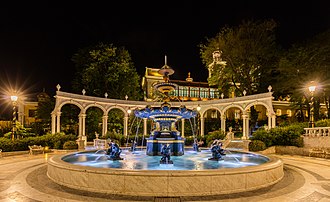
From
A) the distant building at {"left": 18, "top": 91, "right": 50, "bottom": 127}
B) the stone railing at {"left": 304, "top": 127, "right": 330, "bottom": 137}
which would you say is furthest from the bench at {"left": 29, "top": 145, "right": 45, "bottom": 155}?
the distant building at {"left": 18, "top": 91, "right": 50, "bottom": 127}

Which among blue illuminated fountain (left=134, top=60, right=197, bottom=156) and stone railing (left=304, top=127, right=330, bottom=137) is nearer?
blue illuminated fountain (left=134, top=60, right=197, bottom=156)

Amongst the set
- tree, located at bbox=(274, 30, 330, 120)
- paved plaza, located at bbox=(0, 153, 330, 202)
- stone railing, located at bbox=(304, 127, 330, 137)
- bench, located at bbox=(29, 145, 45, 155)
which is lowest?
bench, located at bbox=(29, 145, 45, 155)

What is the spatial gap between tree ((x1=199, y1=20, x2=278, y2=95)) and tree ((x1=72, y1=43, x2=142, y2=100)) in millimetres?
13194

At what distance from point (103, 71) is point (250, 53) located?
18.6m

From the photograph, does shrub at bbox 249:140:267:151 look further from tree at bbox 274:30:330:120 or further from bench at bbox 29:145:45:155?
bench at bbox 29:145:45:155

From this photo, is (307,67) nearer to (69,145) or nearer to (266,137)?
(266,137)

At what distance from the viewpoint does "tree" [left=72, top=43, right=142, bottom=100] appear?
29.2 metres

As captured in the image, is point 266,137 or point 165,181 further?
point 266,137

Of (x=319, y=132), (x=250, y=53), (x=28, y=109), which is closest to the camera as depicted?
(x=319, y=132)

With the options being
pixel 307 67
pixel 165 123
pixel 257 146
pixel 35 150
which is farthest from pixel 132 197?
pixel 307 67

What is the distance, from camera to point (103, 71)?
2983cm

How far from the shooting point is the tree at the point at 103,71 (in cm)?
2923

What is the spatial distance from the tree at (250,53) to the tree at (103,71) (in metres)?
13.2

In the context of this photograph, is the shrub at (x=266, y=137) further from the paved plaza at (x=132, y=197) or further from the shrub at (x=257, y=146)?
the paved plaza at (x=132, y=197)
